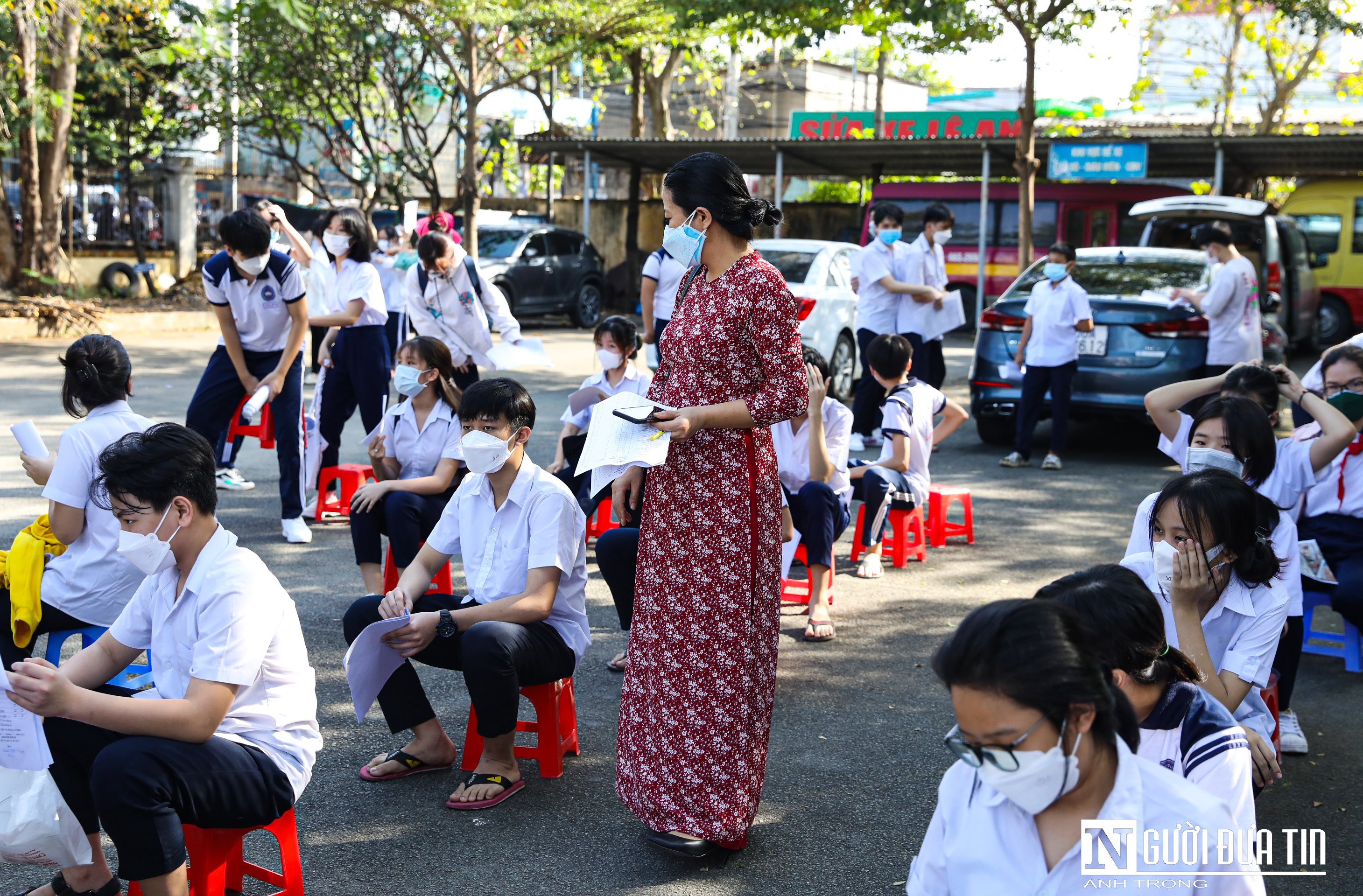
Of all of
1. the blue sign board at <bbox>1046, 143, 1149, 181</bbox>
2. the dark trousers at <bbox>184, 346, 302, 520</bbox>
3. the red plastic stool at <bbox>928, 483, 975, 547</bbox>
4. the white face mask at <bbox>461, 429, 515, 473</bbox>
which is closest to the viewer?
the white face mask at <bbox>461, 429, 515, 473</bbox>

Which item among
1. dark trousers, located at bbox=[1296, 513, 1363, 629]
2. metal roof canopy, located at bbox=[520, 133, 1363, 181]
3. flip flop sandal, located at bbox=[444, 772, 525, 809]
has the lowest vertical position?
flip flop sandal, located at bbox=[444, 772, 525, 809]

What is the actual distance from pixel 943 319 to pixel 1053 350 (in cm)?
102

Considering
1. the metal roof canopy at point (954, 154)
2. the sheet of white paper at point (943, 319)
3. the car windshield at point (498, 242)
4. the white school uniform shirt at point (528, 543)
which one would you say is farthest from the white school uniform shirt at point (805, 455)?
the metal roof canopy at point (954, 154)

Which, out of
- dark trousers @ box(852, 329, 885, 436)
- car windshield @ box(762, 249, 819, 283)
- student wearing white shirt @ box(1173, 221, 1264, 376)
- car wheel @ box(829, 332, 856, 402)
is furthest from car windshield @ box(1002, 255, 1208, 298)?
car windshield @ box(762, 249, 819, 283)

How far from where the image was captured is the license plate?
894 centimetres

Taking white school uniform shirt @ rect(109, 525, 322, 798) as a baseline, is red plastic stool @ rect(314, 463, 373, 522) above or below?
below

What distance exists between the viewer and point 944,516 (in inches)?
266

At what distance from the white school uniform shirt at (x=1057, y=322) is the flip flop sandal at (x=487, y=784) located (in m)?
5.96

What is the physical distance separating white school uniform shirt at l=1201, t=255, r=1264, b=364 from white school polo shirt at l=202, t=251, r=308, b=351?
235 inches

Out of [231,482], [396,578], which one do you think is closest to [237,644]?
[396,578]

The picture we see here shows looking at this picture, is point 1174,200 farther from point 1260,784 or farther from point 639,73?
point 1260,784

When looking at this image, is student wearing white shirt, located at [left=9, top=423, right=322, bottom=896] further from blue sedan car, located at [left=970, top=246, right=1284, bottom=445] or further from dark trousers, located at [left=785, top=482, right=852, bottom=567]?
blue sedan car, located at [left=970, top=246, right=1284, bottom=445]

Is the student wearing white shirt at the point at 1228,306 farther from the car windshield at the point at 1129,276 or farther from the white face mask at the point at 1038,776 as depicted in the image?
the white face mask at the point at 1038,776

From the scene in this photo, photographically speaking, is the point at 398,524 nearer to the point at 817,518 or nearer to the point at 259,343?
the point at 817,518
